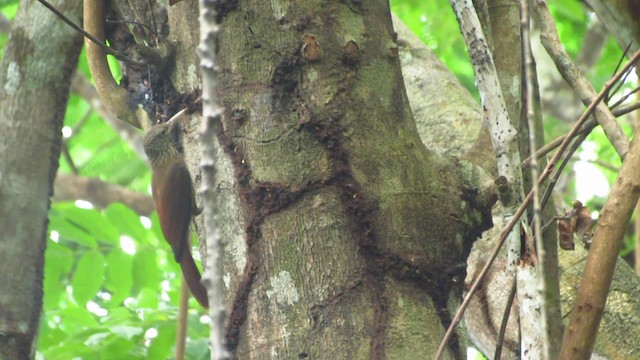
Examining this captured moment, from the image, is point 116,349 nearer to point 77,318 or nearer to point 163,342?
point 163,342

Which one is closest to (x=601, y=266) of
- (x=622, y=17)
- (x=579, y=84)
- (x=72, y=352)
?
(x=579, y=84)

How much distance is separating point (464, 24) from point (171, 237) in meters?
1.65

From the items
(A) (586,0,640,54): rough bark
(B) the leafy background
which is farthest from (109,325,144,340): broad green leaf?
(A) (586,0,640,54): rough bark

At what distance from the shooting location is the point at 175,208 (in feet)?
10.5

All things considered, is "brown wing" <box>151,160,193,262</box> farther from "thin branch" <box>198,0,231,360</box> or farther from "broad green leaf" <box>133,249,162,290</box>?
"thin branch" <box>198,0,231,360</box>

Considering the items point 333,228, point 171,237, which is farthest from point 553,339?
point 171,237

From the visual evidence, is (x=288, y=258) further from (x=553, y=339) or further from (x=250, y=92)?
(x=553, y=339)

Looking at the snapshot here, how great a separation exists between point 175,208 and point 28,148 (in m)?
0.55

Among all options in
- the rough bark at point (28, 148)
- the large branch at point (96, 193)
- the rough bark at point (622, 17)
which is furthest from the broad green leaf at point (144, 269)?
the rough bark at point (622, 17)

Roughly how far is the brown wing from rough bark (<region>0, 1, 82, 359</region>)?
0.40 meters

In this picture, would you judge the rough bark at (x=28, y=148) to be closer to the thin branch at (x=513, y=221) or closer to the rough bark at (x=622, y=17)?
the thin branch at (x=513, y=221)

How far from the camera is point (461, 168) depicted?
1912 millimetres

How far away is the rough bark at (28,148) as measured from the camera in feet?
9.10

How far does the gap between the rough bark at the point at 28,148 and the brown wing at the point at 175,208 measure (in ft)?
1.32
